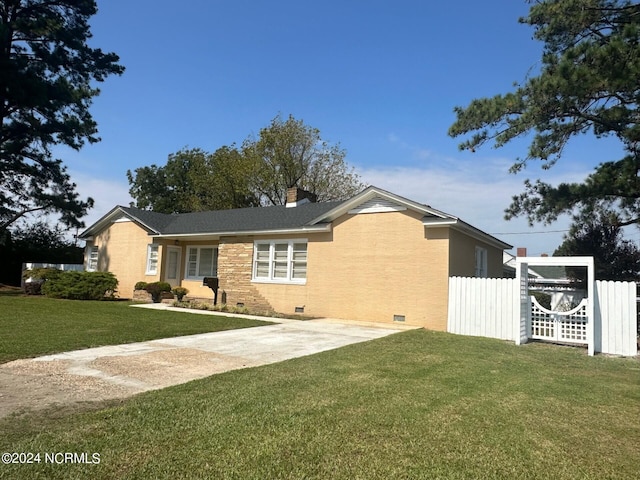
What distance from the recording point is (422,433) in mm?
4164

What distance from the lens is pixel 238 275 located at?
1845 centimetres

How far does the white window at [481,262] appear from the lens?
53.7 ft

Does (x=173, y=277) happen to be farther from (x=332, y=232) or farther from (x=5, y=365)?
(x=5, y=365)

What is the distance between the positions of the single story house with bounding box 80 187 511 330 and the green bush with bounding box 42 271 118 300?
203cm

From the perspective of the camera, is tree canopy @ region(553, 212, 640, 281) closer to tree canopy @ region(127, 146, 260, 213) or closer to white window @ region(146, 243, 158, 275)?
white window @ region(146, 243, 158, 275)

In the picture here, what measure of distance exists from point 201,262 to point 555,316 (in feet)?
53.4

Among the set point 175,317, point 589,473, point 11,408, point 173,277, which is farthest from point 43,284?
point 589,473

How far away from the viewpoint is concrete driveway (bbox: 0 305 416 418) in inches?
208

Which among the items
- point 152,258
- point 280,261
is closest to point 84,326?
point 280,261

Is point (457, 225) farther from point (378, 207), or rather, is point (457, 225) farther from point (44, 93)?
point (44, 93)

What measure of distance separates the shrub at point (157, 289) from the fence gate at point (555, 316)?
15.4 m

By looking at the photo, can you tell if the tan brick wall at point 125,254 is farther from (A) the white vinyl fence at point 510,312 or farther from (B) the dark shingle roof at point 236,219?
(A) the white vinyl fence at point 510,312

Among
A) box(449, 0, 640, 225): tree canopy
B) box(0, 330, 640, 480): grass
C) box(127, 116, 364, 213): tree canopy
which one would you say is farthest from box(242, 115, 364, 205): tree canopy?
box(0, 330, 640, 480): grass

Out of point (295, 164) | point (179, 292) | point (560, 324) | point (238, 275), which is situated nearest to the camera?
point (560, 324)
